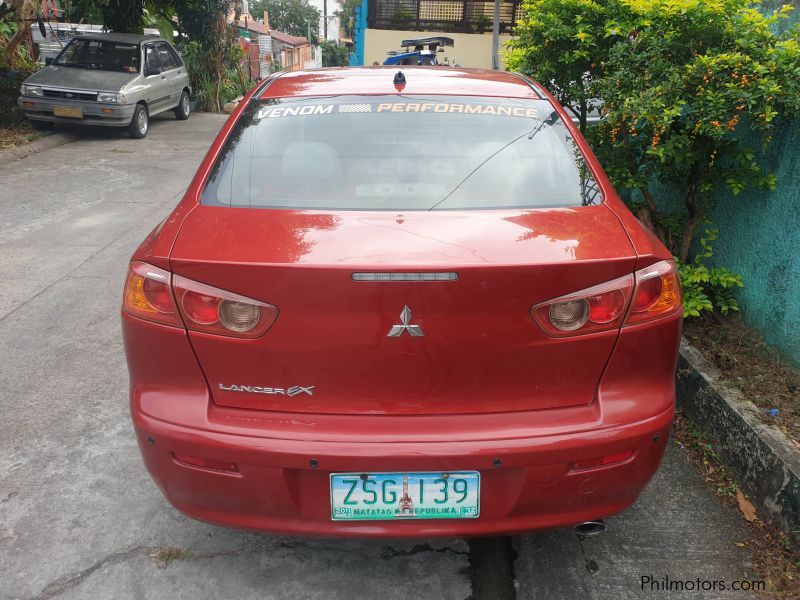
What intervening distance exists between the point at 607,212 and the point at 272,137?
1.28 metres

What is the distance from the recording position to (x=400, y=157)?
104 inches

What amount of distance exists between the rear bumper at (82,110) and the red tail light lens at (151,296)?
34.6ft

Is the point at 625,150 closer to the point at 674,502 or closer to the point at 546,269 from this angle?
the point at 674,502

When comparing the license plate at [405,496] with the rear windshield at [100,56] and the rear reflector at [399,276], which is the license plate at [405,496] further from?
the rear windshield at [100,56]

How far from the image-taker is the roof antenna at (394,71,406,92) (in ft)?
10.00

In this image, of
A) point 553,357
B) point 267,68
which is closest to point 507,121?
point 553,357

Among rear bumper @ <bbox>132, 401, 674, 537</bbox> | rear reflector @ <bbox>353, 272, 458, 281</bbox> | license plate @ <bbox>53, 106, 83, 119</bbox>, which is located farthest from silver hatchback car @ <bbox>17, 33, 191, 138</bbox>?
rear reflector @ <bbox>353, 272, 458, 281</bbox>

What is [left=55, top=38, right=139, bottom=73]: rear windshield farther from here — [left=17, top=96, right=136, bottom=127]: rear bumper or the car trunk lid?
the car trunk lid

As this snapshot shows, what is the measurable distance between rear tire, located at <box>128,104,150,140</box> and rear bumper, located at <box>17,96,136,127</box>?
40cm

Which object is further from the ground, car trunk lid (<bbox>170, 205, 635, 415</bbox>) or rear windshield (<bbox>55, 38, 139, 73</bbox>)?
rear windshield (<bbox>55, 38, 139, 73</bbox>)

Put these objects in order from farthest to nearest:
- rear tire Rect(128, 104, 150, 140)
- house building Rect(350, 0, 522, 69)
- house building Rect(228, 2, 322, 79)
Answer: house building Rect(228, 2, 322, 79)
house building Rect(350, 0, 522, 69)
rear tire Rect(128, 104, 150, 140)

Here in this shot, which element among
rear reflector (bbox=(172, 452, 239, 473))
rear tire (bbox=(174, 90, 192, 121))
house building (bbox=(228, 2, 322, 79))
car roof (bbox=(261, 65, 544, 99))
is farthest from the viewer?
house building (bbox=(228, 2, 322, 79))

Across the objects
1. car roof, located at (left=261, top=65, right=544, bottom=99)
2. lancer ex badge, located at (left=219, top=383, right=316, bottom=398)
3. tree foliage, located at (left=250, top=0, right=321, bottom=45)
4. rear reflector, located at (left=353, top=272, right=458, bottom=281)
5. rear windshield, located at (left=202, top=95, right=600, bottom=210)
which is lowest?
lancer ex badge, located at (left=219, top=383, right=316, bottom=398)

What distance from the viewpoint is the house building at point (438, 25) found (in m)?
21.5
